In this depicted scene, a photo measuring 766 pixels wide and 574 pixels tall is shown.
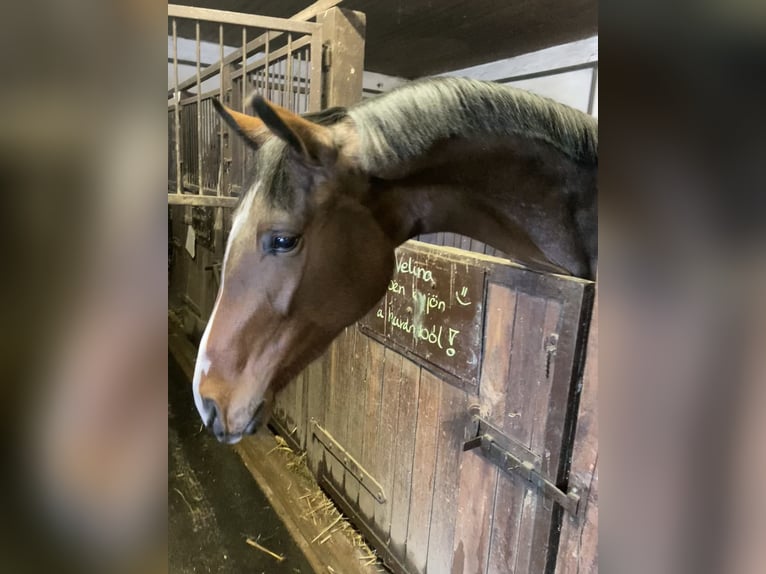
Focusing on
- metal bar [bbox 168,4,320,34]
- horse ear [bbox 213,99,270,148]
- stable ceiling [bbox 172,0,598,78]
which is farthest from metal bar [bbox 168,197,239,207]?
stable ceiling [bbox 172,0,598,78]

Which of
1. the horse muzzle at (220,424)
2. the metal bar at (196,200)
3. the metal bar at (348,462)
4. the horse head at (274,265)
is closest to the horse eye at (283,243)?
the horse head at (274,265)

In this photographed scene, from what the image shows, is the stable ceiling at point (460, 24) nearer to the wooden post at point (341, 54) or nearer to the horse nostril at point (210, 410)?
the wooden post at point (341, 54)

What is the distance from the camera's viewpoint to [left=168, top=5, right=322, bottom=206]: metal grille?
Answer: 117 centimetres

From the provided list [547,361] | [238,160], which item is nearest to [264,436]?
[238,160]

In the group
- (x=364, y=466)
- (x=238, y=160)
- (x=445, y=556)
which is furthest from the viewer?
(x=238, y=160)

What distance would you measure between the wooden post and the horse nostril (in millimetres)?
921

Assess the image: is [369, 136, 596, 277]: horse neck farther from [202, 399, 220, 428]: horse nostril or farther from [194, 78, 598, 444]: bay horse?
[202, 399, 220, 428]: horse nostril

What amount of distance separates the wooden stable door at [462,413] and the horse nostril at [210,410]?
0.59 m

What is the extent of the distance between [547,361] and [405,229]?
39 cm

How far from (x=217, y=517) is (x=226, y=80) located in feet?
5.95

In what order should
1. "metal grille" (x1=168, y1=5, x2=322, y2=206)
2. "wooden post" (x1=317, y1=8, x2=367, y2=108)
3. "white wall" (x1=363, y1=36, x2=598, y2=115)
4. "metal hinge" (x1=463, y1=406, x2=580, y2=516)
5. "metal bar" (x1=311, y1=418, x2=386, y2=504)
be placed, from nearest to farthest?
1. "metal hinge" (x1=463, y1=406, x2=580, y2=516)
2. "metal grille" (x1=168, y1=5, x2=322, y2=206)
3. "wooden post" (x1=317, y1=8, x2=367, y2=108)
4. "metal bar" (x1=311, y1=418, x2=386, y2=504)
5. "white wall" (x1=363, y1=36, x2=598, y2=115)

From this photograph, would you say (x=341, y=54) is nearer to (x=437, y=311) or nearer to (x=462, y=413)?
(x=437, y=311)
